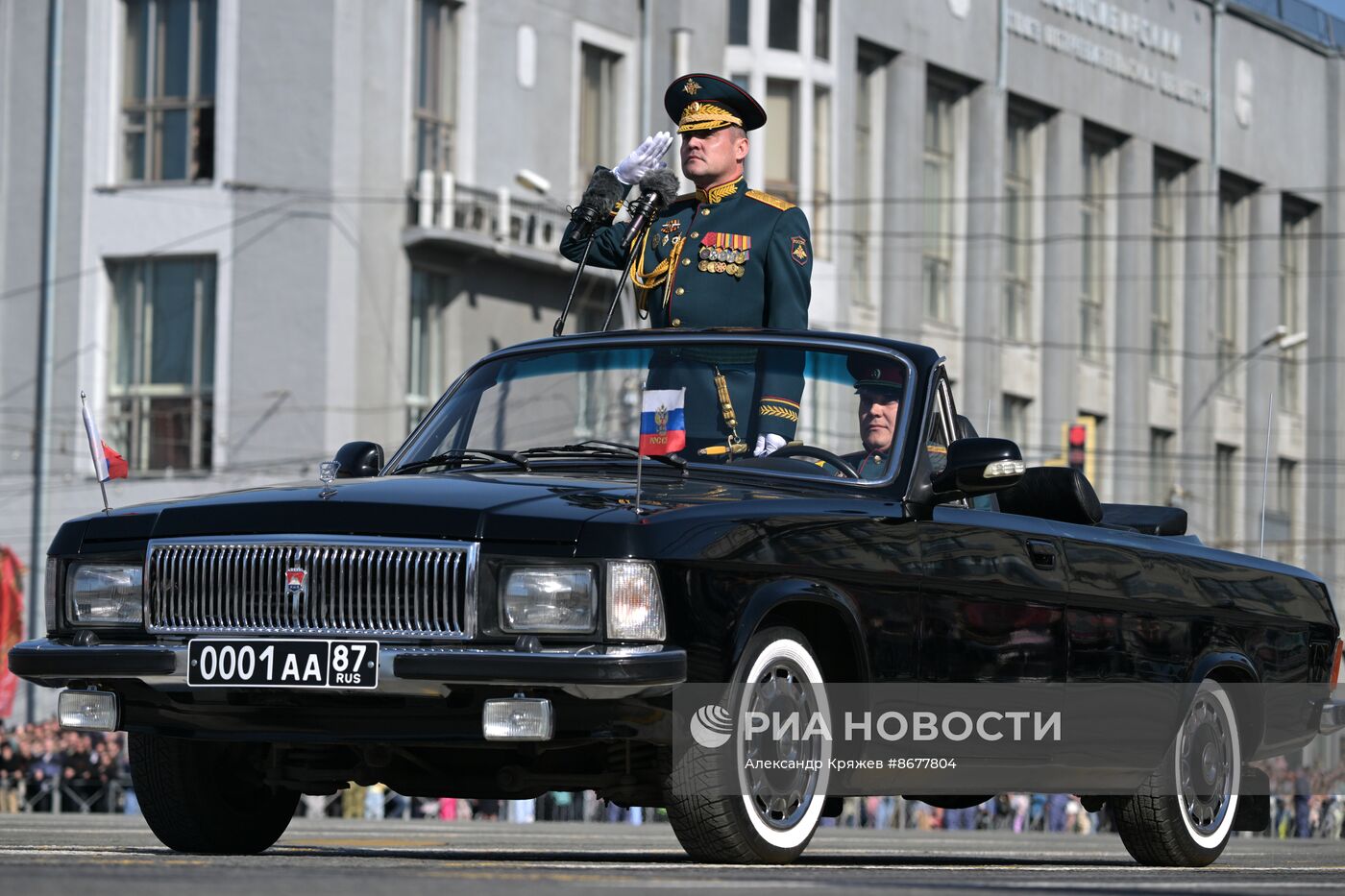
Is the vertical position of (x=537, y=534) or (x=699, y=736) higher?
(x=537, y=534)

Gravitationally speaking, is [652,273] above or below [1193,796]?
above

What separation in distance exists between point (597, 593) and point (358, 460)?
2.24 meters

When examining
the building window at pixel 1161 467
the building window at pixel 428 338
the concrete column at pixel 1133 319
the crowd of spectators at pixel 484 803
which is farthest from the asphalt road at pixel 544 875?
the building window at pixel 1161 467

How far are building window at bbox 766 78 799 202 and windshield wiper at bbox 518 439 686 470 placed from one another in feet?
119

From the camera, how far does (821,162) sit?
46469 mm

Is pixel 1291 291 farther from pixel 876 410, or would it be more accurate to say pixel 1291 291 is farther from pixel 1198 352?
pixel 876 410

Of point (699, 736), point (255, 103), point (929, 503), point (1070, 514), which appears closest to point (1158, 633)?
point (1070, 514)

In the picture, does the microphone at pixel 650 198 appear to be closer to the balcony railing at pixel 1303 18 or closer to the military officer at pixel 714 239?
the military officer at pixel 714 239

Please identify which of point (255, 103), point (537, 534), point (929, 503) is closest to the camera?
point (537, 534)

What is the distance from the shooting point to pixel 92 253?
124 feet

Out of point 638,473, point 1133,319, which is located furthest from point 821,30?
point 638,473

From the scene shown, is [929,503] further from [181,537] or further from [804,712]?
[181,537]

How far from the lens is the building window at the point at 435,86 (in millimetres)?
38719

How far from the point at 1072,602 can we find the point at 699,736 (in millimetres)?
2198
